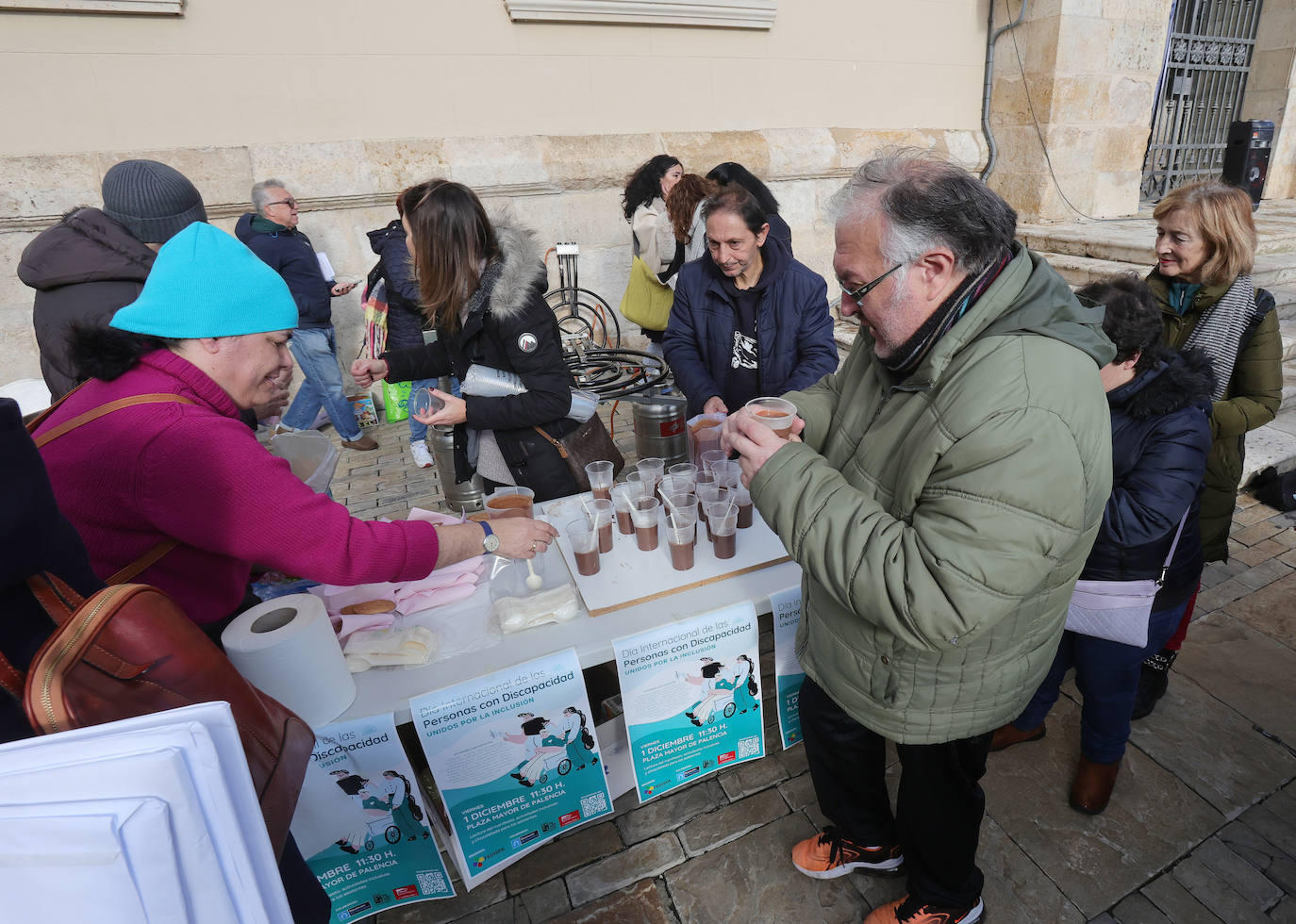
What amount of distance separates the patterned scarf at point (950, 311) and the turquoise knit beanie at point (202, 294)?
142 centimetres

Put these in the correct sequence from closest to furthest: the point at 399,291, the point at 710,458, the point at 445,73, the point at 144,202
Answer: the point at 710,458 < the point at 144,202 < the point at 399,291 < the point at 445,73

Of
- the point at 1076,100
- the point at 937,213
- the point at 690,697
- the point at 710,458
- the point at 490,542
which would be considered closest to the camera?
the point at 937,213

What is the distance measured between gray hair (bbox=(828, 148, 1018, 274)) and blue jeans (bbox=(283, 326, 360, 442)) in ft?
17.6

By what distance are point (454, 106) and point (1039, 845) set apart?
6965 mm

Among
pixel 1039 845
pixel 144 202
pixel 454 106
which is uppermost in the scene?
pixel 454 106

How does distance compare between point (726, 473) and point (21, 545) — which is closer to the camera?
point (21, 545)

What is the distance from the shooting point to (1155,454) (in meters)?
1.96

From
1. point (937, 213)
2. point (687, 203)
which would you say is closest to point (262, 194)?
point (687, 203)

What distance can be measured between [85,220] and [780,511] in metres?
3.30

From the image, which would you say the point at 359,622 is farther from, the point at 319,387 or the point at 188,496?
the point at 319,387

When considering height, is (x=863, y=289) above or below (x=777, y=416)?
above

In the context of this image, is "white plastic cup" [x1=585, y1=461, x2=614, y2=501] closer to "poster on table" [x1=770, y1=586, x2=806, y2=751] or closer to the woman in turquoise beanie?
"poster on table" [x1=770, y1=586, x2=806, y2=751]

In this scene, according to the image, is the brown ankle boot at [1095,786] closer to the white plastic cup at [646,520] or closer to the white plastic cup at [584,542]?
the white plastic cup at [646,520]

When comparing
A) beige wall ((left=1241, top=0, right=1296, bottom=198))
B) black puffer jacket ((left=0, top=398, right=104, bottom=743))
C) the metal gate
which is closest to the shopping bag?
black puffer jacket ((left=0, top=398, right=104, bottom=743))
